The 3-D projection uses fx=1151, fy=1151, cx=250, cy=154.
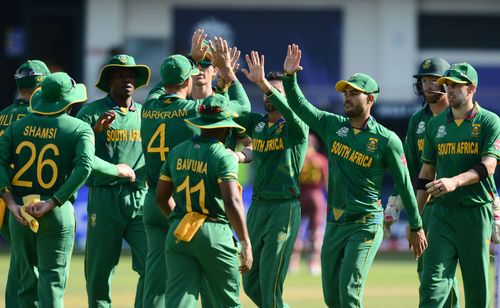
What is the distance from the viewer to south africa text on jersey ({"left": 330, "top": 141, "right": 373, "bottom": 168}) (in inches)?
429

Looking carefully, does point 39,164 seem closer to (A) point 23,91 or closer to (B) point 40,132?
(B) point 40,132

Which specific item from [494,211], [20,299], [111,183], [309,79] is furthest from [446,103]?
[309,79]

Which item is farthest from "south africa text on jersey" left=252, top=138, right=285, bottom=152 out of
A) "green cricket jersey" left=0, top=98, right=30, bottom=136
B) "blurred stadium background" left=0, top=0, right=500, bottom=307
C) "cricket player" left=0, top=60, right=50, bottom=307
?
"blurred stadium background" left=0, top=0, right=500, bottom=307

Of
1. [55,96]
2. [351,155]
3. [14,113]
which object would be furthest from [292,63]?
[14,113]

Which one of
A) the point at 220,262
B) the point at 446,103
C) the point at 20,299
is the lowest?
the point at 20,299

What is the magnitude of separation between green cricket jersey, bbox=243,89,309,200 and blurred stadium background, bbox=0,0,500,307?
16788 millimetres

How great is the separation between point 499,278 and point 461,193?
4.36 ft

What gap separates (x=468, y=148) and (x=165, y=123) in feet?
9.60

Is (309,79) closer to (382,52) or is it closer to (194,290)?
(382,52)

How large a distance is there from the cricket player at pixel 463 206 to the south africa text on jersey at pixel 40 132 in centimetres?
355

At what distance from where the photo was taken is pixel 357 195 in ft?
35.8

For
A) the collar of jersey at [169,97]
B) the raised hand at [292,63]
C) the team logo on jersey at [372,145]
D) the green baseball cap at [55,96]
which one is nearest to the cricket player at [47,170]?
the green baseball cap at [55,96]

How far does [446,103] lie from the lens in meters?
12.2

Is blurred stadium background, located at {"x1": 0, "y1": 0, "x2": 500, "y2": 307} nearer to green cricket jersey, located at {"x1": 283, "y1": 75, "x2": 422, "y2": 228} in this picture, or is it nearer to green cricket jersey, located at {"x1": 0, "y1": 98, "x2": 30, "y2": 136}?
green cricket jersey, located at {"x1": 0, "y1": 98, "x2": 30, "y2": 136}
